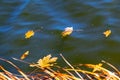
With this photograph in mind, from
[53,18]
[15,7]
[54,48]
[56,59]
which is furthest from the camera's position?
[15,7]

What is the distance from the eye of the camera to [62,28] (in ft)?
16.5

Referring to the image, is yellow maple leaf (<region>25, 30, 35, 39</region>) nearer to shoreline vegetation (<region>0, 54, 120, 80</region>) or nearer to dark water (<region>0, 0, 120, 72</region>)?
dark water (<region>0, 0, 120, 72</region>)

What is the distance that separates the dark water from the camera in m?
4.44

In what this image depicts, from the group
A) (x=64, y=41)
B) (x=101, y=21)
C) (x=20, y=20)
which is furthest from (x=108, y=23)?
(x=20, y=20)

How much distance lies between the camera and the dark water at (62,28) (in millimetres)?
4438

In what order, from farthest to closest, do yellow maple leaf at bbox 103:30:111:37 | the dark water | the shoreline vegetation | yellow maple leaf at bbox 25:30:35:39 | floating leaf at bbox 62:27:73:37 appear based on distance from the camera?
yellow maple leaf at bbox 25:30:35:39
floating leaf at bbox 62:27:73:37
yellow maple leaf at bbox 103:30:111:37
the dark water
the shoreline vegetation

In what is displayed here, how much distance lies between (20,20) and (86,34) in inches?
49.0

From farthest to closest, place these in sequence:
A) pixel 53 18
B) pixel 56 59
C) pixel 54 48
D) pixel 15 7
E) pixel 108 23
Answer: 1. pixel 15 7
2. pixel 53 18
3. pixel 108 23
4. pixel 54 48
5. pixel 56 59

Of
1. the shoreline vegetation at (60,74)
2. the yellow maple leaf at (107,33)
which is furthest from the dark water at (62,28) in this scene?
the shoreline vegetation at (60,74)

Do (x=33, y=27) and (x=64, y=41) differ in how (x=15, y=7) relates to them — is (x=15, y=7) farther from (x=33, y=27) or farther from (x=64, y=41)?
(x=64, y=41)

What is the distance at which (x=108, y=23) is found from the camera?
16.2 feet

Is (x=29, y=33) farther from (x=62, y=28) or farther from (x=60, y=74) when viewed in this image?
(x=60, y=74)

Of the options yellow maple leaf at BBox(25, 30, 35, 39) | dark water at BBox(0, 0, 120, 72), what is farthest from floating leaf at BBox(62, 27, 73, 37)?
yellow maple leaf at BBox(25, 30, 35, 39)

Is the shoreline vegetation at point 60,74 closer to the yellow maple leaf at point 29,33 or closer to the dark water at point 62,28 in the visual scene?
the dark water at point 62,28
